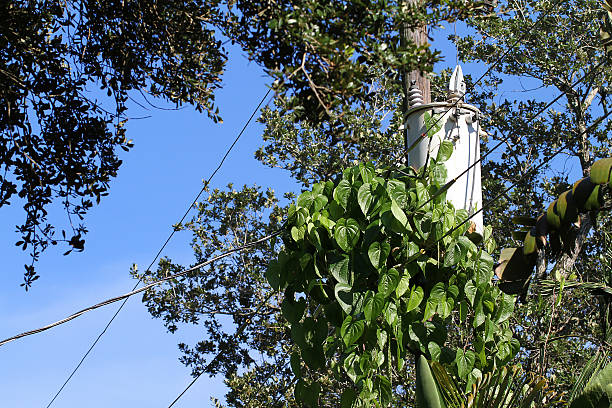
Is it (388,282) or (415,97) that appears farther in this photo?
(415,97)

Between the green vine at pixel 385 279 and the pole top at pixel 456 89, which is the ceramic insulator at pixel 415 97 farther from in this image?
the green vine at pixel 385 279

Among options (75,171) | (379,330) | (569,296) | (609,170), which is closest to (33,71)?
(75,171)

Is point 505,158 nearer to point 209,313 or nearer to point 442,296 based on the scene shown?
point 209,313

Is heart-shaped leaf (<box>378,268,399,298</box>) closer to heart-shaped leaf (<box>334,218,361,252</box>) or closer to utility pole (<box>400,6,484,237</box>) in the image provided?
heart-shaped leaf (<box>334,218,361,252</box>)

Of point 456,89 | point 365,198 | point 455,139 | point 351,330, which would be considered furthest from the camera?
point 456,89

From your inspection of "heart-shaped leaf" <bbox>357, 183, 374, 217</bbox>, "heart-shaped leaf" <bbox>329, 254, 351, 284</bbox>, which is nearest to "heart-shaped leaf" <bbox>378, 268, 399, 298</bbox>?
"heart-shaped leaf" <bbox>329, 254, 351, 284</bbox>

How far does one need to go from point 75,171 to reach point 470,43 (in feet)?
20.3

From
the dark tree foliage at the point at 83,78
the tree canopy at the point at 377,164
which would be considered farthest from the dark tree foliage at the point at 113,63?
the tree canopy at the point at 377,164

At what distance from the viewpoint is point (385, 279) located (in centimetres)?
294

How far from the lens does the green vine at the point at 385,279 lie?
2971 mm

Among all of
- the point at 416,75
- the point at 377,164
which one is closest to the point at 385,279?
the point at 416,75

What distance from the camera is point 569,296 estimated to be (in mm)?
6676

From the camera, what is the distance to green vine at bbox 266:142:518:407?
297cm

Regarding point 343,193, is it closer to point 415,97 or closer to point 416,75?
point 415,97
